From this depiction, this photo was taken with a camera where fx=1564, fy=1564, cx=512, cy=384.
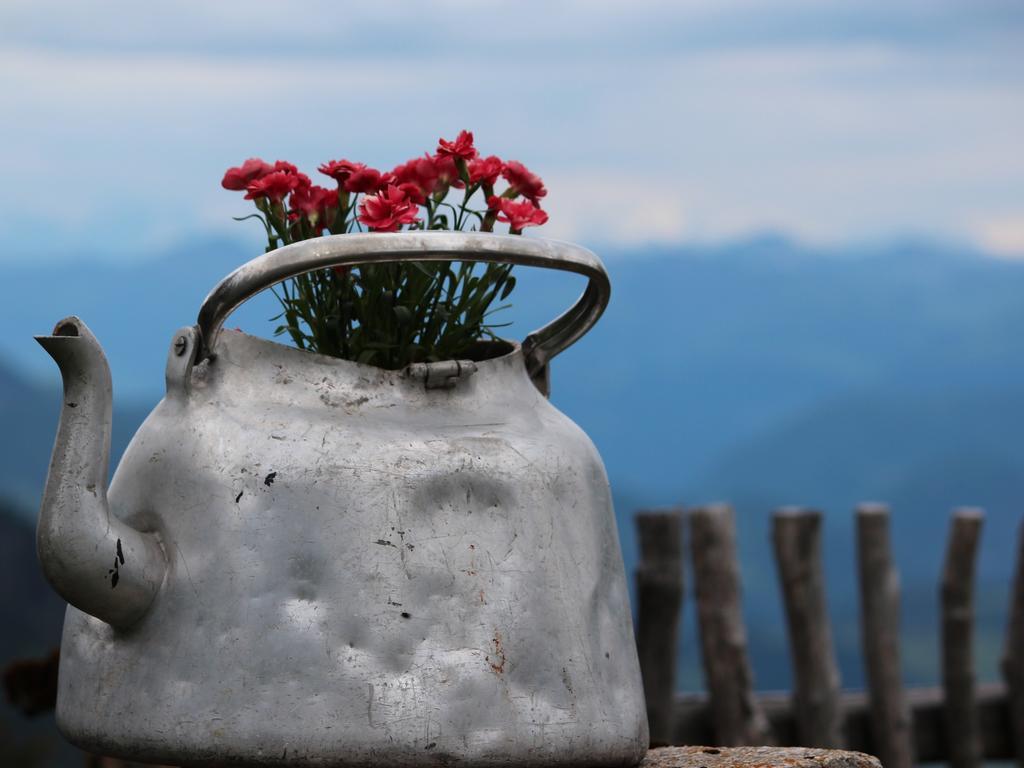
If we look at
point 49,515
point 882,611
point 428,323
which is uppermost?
point 428,323

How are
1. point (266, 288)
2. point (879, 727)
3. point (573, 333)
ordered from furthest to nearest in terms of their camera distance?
point (879, 727) < point (573, 333) < point (266, 288)

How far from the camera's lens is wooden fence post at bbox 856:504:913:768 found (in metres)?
6.41

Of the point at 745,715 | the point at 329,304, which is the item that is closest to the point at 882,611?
the point at 745,715

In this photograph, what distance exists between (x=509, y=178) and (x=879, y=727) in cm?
410

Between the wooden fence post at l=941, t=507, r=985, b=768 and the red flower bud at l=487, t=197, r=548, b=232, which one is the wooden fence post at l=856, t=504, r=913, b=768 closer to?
the wooden fence post at l=941, t=507, r=985, b=768

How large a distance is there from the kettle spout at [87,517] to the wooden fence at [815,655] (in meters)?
3.38

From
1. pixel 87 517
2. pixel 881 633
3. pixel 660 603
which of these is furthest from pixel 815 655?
pixel 87 517

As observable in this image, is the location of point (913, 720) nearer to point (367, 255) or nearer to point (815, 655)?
point (815, 655)

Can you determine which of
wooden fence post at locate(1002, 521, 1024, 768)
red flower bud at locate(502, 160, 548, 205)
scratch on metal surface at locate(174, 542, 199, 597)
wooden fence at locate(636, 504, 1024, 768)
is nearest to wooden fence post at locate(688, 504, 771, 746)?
wooden fence at locate(636, 504, 1024, 768)

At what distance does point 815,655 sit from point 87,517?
162 inches

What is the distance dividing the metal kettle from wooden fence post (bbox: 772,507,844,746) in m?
3.43

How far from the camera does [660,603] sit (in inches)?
230

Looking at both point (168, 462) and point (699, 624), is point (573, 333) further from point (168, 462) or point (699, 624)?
point (699, 624)

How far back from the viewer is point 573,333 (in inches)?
124
